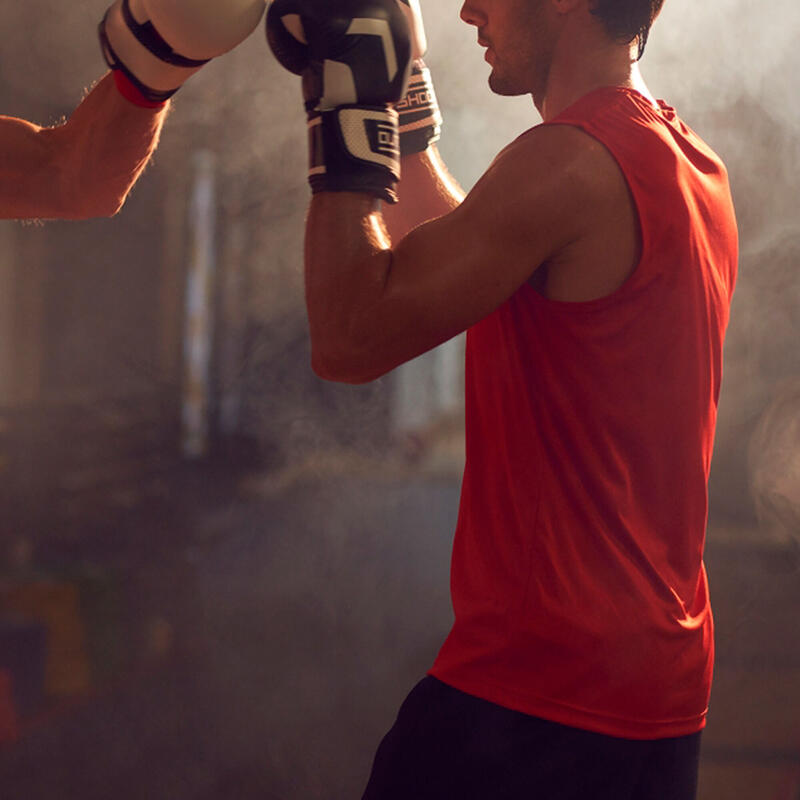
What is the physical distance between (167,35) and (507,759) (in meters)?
0.95

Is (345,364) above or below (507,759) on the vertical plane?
above

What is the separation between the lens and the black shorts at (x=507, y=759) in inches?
35.4

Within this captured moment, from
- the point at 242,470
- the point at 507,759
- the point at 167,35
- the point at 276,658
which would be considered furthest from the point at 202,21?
the point at 276,658

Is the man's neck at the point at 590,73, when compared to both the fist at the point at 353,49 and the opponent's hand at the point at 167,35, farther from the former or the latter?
the opponent's hand at the point at 167,35

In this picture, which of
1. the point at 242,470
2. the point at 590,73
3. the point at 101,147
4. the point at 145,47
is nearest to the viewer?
the point at 590,73

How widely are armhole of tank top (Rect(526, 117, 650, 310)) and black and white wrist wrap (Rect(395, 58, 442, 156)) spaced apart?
468 millimetres

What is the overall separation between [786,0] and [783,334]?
79 centimetres

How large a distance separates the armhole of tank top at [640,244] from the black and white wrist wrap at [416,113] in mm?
468

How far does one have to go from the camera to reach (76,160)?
1.32 m

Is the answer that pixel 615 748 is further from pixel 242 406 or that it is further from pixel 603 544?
pixel 242 406

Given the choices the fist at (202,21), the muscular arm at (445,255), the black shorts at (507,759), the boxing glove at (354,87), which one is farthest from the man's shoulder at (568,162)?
the black shorts at (507,759)

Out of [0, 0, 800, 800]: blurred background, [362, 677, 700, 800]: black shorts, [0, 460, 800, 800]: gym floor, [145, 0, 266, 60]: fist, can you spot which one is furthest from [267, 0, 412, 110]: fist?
[0, 460, 800, 800]: gym floor

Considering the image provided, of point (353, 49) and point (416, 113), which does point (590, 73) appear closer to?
point (353, 49)

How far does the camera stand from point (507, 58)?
106 cm
